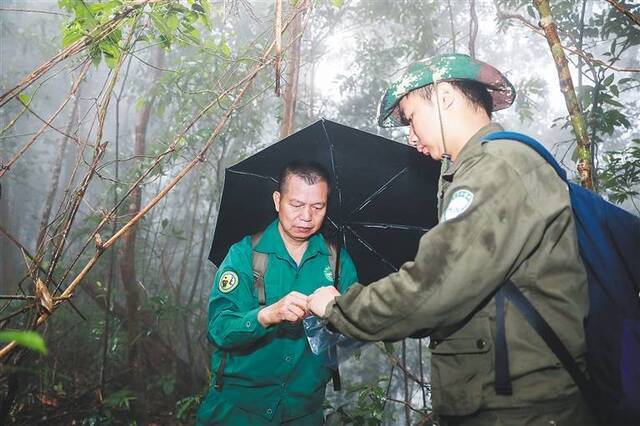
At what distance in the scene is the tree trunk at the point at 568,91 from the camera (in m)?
2.30

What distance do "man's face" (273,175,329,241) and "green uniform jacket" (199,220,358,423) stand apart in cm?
15

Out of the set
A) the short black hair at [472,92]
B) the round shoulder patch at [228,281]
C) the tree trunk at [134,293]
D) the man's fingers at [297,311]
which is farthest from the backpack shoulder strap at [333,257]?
the tree trunk at [134,293]

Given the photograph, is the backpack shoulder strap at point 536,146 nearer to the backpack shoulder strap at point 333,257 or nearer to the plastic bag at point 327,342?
the plastic bag at point 327,342

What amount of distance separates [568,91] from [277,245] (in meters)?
2.06

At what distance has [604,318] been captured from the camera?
1.37 m

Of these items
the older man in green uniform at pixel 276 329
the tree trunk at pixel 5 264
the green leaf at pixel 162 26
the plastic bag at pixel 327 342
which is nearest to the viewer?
the plastic bag at pixel 327 342

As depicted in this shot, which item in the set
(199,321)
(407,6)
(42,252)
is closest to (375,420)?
(42,252)

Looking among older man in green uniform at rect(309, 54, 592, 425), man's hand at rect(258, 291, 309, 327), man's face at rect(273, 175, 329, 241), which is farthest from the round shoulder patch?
older man in green uniform at rect(309, 54, 592, 425)

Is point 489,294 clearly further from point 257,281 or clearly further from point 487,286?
point 257,281

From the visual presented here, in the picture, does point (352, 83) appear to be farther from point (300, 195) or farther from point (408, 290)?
point (408, 290)

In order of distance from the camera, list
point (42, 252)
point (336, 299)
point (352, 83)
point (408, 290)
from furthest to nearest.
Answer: point (352, 83) < point (42, 252) < point (336, 299) < point (408, 290)

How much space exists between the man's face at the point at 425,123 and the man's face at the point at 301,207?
884 mm

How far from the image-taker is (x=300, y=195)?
2572mm

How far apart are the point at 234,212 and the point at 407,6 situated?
847cm
